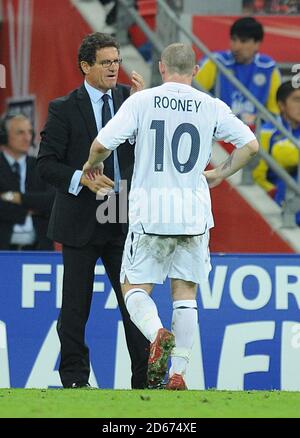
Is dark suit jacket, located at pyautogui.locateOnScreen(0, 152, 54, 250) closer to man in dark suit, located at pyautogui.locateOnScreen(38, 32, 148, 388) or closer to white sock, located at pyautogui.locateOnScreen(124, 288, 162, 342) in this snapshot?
man in dark suit, located at pyautogui.locateOnScreen(38, 32, 148, 388)

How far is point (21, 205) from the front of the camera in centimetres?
1313

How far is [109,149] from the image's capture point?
8.70 meters

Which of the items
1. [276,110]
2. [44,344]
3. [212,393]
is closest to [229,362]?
[44,344]

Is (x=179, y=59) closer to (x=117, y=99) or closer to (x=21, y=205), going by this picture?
(x=117, y=99)

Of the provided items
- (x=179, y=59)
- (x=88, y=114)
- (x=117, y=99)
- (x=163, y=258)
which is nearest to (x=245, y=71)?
(x=117, y=99)

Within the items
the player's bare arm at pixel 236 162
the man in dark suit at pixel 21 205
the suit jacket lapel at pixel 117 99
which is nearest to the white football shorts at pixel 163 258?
the player's bare arm at pixel 236 162

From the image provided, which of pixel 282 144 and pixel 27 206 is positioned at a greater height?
pixel 282 144

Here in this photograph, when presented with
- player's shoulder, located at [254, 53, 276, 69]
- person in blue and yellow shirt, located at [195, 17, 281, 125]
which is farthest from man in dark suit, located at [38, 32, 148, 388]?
player's shoulder, located at [254, 53, 276, 69]

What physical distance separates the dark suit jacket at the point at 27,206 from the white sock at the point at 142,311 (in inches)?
170

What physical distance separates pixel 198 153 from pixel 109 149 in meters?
0.53

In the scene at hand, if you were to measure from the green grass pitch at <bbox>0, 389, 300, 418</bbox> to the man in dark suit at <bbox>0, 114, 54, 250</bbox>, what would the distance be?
4.47 m

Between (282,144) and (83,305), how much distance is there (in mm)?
4049

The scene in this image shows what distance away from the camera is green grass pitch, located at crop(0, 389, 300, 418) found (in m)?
7.42

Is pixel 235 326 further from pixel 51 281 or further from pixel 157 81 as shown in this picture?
pixel 157 81
